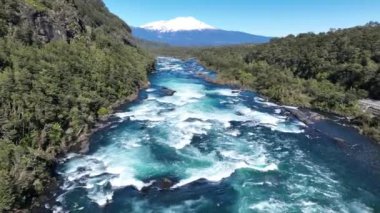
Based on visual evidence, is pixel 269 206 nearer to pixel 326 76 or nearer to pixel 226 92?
pixel 226 92

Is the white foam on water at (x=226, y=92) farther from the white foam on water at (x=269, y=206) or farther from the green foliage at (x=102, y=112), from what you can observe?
the white foam on water at (x=269, y=206)

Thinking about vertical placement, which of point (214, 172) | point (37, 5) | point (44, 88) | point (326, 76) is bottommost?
point (214, 172)

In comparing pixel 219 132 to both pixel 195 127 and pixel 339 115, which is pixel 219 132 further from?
pixel 339 115

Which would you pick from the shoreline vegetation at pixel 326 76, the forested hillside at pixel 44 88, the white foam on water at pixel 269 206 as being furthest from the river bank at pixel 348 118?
the forested hillside at pixel 44 88

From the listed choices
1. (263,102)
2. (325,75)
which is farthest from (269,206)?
(325,75)

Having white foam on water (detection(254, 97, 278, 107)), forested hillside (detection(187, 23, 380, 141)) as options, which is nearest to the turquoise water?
white foam on water (detection(254, 97, 278, 107))

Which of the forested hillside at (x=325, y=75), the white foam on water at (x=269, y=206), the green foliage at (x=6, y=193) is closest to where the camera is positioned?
the green foliage at (x=6, y=193)
